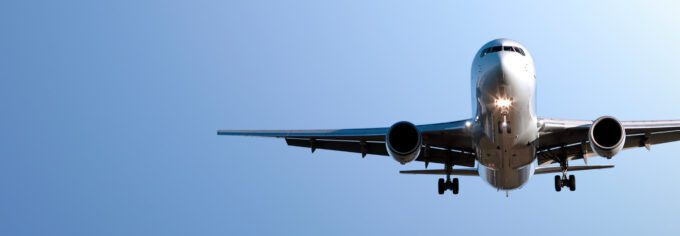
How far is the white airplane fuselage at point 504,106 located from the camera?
997 inches

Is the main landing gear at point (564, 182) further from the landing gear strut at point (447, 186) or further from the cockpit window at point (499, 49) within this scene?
the cockpit window at point (499, 49)

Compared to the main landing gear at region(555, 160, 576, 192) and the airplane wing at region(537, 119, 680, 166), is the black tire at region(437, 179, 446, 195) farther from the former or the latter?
the main landing gear at region(555, 160, 576, 192)

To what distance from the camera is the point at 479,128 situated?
88.7ft

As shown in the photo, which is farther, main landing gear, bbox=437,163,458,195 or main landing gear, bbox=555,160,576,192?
main landing gear, bbox=437,163,458,195

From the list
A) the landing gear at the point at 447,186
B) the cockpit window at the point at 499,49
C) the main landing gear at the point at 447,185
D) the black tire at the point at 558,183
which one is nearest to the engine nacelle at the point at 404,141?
the cockpit window at the point at 499,49

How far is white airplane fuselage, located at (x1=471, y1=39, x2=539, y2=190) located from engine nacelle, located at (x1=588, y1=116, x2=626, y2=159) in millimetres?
1749

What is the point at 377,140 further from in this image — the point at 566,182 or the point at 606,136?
the point at 606,136

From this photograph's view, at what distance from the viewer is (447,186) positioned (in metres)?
33.2

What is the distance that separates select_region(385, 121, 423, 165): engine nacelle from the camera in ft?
87.2

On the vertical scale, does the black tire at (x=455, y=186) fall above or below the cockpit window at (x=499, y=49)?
below

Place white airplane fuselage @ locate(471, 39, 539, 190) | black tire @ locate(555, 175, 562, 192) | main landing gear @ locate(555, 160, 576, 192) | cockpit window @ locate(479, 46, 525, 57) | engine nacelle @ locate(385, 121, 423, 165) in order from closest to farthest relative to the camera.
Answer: white airplane fuselage @ locate(471, 39, 539, 190)
cockpit window @ locate(479, 46, 525, 57)
engine nacelle @ locate(385, 121, 423, 165)
main landing gear @ locate(555, 160, 576, 192)
black tire @ locate(555, 175, 562, 192)

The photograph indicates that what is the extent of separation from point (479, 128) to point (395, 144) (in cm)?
245

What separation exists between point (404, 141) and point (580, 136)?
20.0 ft

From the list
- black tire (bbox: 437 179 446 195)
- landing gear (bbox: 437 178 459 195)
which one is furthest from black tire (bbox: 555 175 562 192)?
black tire (bbox: 437 179 446 195)
